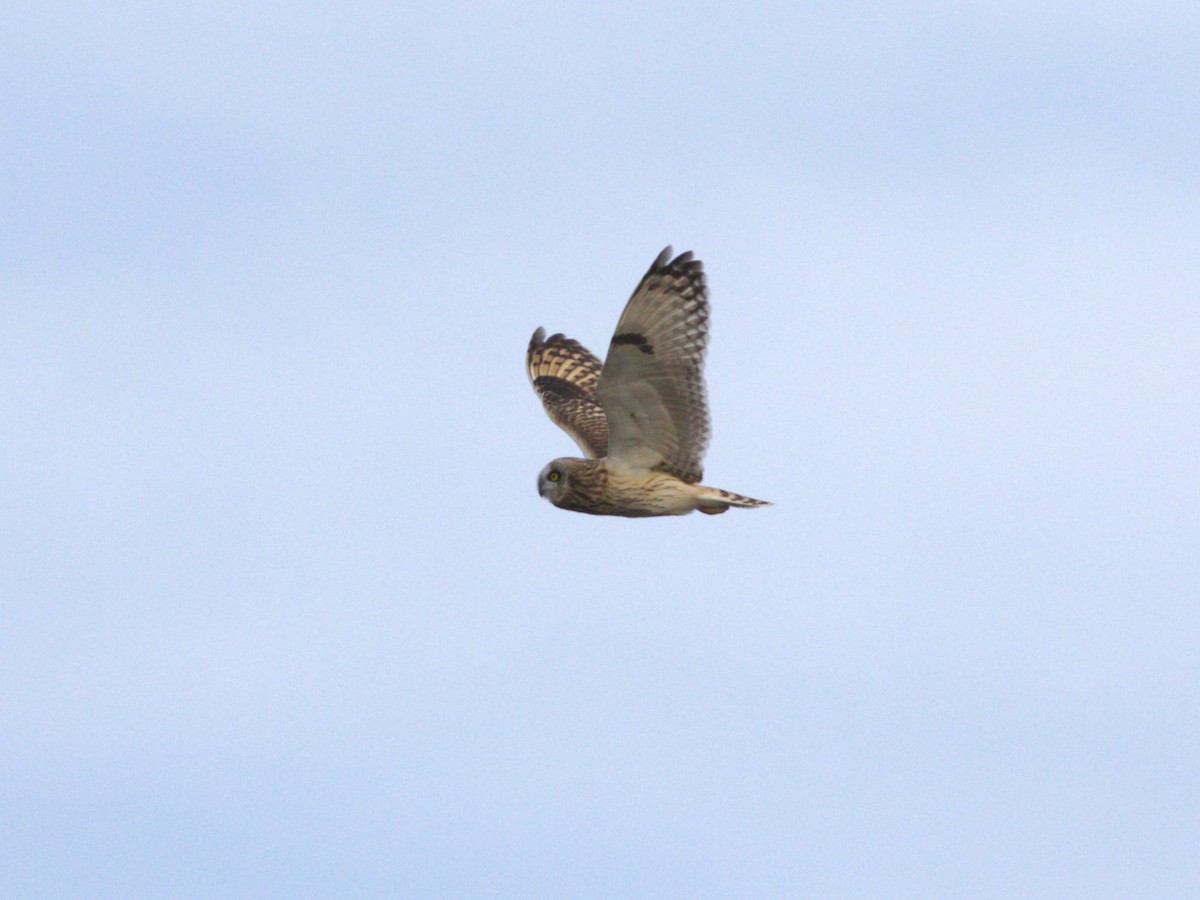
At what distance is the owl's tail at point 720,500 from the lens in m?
15.6

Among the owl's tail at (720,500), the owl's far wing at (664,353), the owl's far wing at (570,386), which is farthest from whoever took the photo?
the owl's far wing at (570,386)

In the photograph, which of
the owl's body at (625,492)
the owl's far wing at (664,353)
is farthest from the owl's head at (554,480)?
the owl's far wing at (664,353)

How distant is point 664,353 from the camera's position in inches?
585

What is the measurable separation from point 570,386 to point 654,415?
402 centimetres

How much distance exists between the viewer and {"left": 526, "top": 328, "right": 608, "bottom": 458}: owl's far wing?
17.6 m

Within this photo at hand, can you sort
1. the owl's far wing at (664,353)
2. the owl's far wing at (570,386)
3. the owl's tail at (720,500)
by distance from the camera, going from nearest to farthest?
the owl's far wing at (664,353), the owl's tail at (720,500), the owl's far wing at (570,386)

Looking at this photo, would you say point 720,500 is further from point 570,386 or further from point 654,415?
point 570,386

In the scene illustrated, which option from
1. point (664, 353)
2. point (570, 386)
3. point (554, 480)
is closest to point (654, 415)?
point (664, 353)

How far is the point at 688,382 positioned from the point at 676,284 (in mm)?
744

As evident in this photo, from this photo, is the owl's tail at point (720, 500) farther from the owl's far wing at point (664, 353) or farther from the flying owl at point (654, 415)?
the owl's far wing at point (664, 353)

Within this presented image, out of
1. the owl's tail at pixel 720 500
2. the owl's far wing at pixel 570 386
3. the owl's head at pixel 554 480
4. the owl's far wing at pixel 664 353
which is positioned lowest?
the owl's tail at pixel 720 500

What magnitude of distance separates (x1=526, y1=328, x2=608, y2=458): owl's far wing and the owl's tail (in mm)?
1523

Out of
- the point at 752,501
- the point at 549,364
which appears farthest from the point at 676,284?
the point at 549,364

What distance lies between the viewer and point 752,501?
15547 mm
